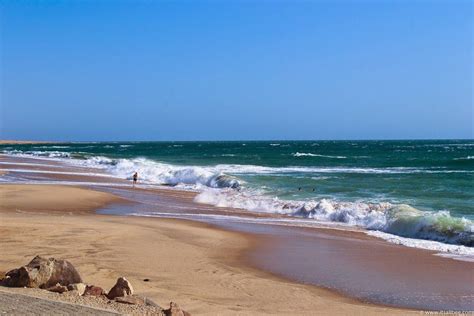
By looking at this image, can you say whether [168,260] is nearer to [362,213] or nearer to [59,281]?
[59,281]

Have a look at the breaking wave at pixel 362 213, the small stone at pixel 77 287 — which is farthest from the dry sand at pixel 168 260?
the breaking wave at pixel 362 213

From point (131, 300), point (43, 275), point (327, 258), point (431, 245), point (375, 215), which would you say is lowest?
point (431, 245)

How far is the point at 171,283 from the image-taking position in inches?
332

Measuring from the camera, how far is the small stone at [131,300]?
6432 millimetres

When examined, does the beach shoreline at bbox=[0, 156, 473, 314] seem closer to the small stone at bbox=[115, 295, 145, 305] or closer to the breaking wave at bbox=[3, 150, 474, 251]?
the breaking wave at bbox=[3, 150, 474, 251]

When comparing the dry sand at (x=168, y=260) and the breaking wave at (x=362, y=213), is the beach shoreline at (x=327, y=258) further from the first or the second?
the breaking wave at (x=362, y=213)

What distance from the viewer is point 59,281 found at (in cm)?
716

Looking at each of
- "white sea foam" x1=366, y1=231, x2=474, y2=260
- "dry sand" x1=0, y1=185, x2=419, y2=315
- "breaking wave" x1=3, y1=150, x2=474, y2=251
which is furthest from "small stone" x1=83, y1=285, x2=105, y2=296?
"breaking wave" x1=3, y1=150, x2=474, y2=251

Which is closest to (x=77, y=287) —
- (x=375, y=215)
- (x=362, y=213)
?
(x=375, y=215)

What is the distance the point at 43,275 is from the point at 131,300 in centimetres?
137

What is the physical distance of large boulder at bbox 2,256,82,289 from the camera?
279 inches

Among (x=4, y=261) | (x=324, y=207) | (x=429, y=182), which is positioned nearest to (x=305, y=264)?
(x=4, y=261)

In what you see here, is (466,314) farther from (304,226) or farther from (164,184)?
(164,184)

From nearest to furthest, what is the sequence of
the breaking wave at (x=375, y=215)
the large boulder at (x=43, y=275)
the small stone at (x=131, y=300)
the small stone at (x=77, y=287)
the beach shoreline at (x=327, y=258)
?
the small stone at (x=131, y=300), the small stone at (x=77, y=287), the large boulder at (x=43, y=275), the beach shoreline at (x=327, y=258), the breaking wave at (x=375, y=215)
